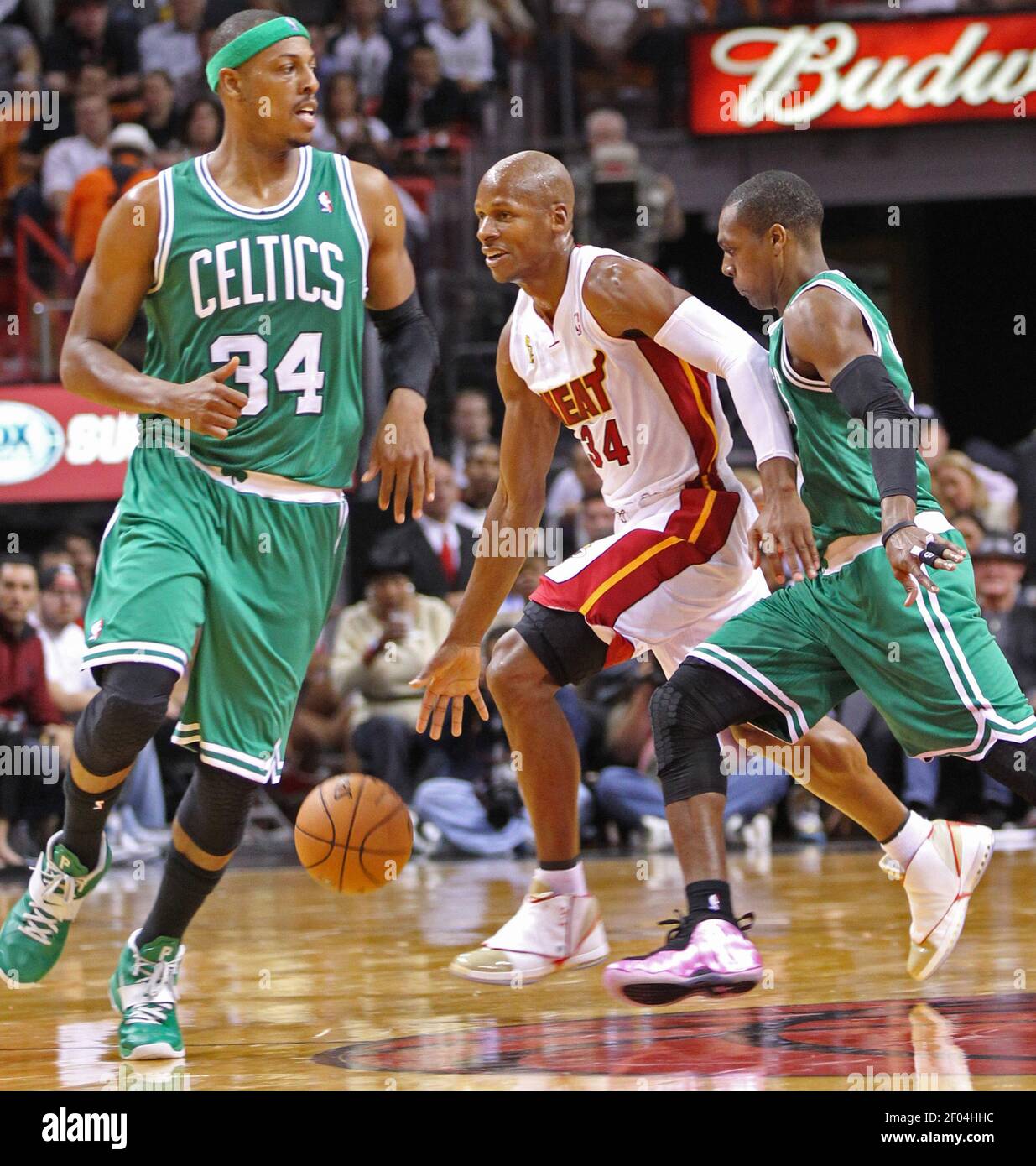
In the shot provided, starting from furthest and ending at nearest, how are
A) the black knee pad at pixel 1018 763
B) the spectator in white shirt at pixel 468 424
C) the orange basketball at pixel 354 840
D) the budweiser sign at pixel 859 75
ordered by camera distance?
1. the budweiser sign at pixel 859 75
2. the spectator in white shirt at pixel 468 424
3. the orange basketball at pixel 354 840
4. the black knee pad at pixel 1018 763

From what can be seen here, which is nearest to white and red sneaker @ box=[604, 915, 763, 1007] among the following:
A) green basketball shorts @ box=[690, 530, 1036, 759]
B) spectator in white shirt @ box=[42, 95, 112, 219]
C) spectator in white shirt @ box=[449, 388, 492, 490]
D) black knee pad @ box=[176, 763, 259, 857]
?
green basketball shorts @ box=[690, 530, 1036, 759]

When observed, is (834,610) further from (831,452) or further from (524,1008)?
(524,1008)

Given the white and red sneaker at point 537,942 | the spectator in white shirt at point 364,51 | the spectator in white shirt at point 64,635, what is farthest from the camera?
the spectator in white shirt at point 364,51

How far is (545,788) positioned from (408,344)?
1.20 meters

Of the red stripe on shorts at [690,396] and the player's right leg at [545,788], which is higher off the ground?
the red stripe on shorts at [690,396]

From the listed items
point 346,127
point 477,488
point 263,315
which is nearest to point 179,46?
point 346,127

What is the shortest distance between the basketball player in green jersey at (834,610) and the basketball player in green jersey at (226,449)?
0.84 meters

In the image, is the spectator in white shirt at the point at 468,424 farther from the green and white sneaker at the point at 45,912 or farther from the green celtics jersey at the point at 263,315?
the green and white sneaker at the point at 45,912

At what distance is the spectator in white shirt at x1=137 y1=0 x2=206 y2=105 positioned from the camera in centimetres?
1225

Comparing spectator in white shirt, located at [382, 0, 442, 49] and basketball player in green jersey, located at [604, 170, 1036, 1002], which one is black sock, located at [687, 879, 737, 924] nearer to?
basketball player in green jersey, located at [604, 170, 1036, 1002]

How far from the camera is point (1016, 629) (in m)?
8.70

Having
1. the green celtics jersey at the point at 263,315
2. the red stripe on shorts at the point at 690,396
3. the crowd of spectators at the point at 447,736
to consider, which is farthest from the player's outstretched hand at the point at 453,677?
the crowd of spectators at the point at 447,736

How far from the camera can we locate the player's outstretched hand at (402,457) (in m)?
4.12
